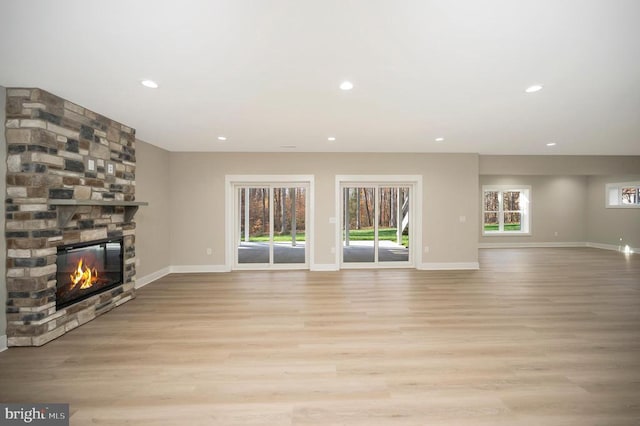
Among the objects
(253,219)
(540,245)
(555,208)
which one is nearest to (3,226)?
(253,219)

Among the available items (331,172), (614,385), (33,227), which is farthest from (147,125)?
(614,385)

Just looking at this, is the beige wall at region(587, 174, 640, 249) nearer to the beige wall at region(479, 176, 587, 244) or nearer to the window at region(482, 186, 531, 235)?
the beige wall at region(479, 176, 587, 244)

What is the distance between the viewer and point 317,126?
3.97 meters

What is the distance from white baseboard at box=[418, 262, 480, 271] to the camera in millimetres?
5918

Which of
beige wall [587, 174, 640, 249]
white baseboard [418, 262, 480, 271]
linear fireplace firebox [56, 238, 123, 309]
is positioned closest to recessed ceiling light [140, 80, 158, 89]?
linear fireplace firebox [56, 238, 123, 309]

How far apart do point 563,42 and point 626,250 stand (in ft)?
32.4

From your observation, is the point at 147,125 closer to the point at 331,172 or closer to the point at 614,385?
the point at 331,172

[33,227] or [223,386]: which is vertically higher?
[33,227]

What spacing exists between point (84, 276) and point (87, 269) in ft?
0.30

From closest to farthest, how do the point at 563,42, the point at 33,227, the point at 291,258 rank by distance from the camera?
the point at 563,42 → the point at 33,227 → the point at 291,258

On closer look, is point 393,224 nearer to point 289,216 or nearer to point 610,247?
point 289,216

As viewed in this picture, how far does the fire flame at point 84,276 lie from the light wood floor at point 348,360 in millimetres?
497

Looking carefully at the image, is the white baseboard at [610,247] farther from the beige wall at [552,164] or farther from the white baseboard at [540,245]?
the beige wall at [552,164]

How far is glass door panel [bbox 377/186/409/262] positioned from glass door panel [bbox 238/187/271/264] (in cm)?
259
